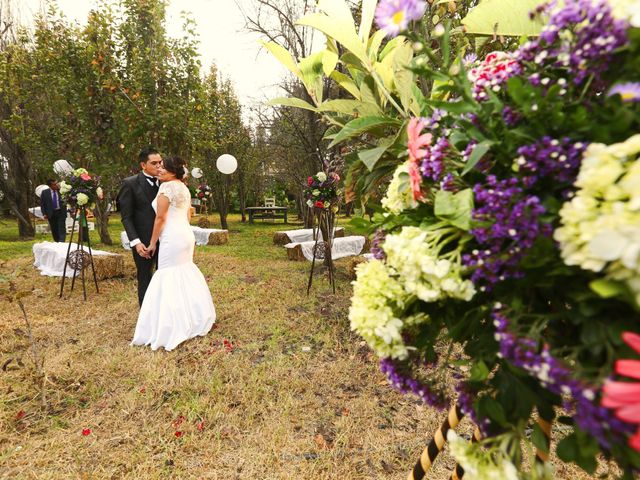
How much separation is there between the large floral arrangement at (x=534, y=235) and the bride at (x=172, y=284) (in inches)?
150

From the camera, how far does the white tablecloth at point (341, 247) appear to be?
9141mm

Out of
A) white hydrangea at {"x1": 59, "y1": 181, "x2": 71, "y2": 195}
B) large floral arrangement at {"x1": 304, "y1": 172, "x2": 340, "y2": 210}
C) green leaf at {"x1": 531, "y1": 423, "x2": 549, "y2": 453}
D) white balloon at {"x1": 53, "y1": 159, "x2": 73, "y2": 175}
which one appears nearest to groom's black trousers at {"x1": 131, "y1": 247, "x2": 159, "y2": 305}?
white hydrangea at {"x1": 59, "y1": 181, "x2": 71, "y2": 195}

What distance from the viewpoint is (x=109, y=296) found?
6094mm

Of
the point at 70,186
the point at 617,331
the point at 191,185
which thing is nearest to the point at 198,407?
the point at 617,331

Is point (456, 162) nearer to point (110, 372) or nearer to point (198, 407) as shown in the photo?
point (198, 407)

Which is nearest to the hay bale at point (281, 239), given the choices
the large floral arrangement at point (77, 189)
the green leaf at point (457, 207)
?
the large floral arrangement at point (77, 189)

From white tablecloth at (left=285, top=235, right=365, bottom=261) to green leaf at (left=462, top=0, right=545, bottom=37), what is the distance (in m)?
8.18

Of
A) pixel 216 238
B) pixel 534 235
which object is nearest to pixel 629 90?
pixel 534 235

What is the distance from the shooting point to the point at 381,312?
2.12 feet

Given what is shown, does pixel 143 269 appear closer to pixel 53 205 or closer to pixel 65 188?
pixel 65 188

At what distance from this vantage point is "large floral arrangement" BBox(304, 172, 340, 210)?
595cm

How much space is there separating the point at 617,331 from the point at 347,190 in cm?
65

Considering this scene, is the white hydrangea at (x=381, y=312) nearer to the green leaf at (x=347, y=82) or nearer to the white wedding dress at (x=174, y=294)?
the green leaf at (x=347, y=82)

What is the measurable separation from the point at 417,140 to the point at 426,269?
0.82ft
